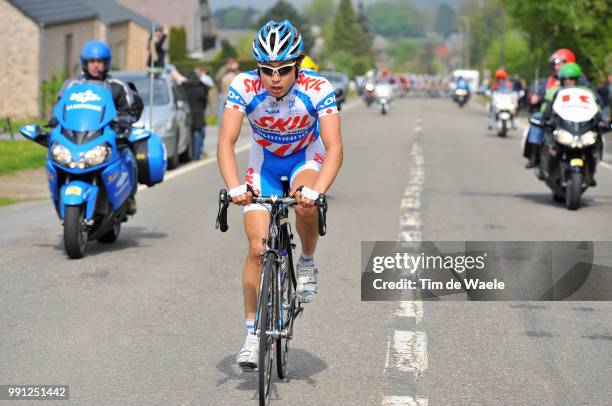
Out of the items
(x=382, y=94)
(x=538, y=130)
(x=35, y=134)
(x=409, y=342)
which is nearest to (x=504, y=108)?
(x=382, y=94)

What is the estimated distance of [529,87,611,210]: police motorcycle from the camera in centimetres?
1495

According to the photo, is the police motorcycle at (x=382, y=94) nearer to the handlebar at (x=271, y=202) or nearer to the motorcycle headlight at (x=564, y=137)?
the motorcycle headlight at (x=564, y=137)

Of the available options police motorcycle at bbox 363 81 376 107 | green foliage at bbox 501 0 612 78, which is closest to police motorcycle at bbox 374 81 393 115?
green foliage at bbox 501 0 612 78

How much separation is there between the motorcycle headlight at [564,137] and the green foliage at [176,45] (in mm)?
60445

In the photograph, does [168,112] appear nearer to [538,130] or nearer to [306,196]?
[538,130]

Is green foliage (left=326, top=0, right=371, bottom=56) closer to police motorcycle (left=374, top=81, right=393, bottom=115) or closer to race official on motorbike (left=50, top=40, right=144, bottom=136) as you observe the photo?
police motorcycle (left=374, top=81, right=393, bottom=115)

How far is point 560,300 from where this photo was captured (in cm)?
908

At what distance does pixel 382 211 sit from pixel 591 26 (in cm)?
3694

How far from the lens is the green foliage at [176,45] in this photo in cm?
7506

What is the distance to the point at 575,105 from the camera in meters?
15.2

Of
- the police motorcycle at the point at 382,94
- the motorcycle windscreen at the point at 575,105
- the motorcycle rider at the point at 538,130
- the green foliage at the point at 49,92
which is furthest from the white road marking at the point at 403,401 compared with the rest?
the police motorcycle at the point at 382,94

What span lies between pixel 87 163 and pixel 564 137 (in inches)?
251

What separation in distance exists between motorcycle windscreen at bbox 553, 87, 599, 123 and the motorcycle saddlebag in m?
5.34

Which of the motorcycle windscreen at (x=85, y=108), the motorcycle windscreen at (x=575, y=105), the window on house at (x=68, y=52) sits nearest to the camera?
the motorcycle windscreen at (x=85, y=108)
